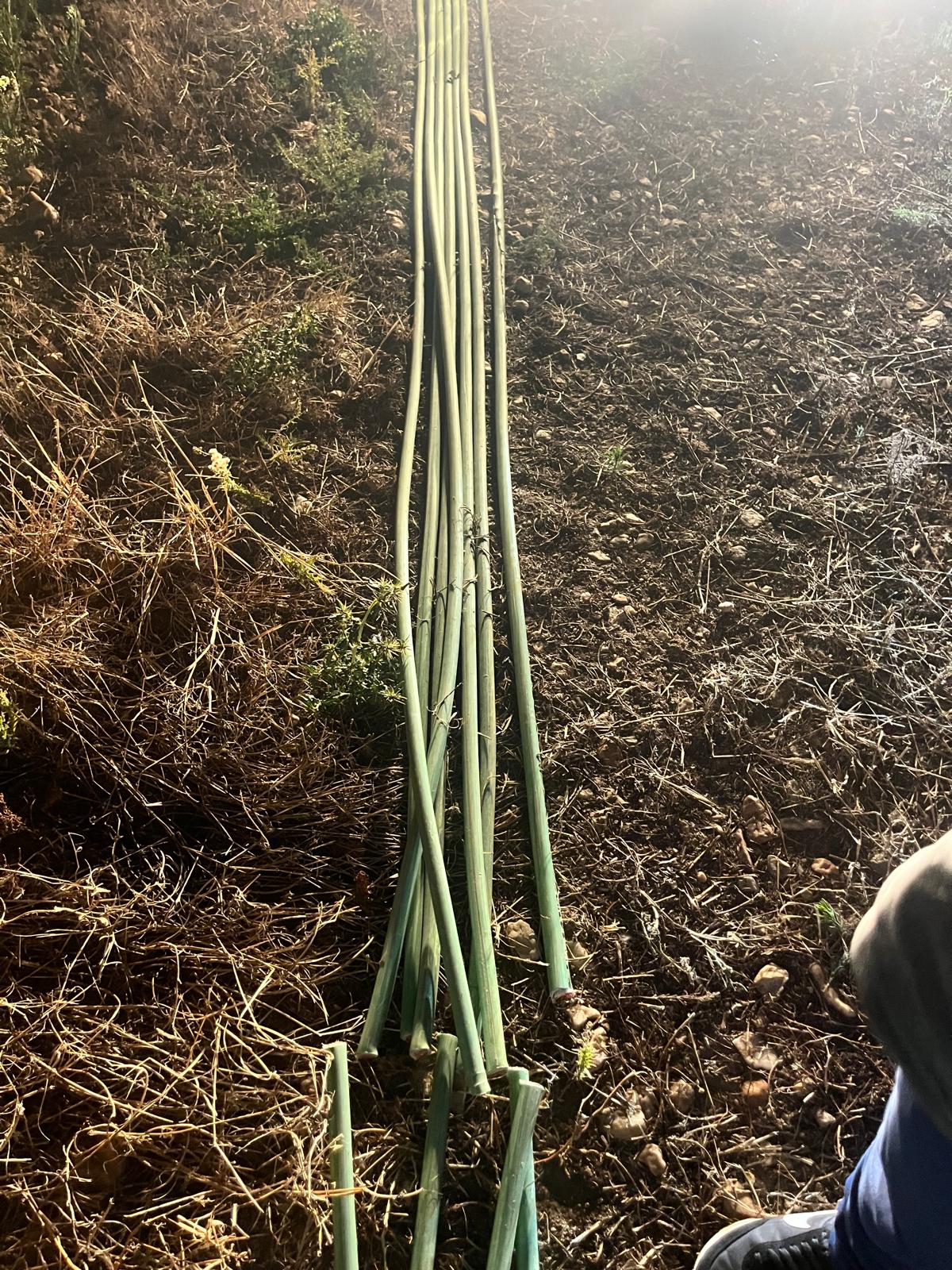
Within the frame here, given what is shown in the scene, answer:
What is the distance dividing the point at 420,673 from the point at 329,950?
520 mm

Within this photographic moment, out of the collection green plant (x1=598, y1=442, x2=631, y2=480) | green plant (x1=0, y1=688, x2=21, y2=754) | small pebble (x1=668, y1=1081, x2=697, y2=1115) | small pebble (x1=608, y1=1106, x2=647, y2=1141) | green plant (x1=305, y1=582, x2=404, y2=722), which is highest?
green plant (x1=598, y1=442, x2=631, y2=480)

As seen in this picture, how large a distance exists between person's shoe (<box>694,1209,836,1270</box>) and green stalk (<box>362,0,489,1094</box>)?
0.42 m

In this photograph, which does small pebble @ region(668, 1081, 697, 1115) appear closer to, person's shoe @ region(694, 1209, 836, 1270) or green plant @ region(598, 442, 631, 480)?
person's shoe @ region(694, 1209, 836, 1270)

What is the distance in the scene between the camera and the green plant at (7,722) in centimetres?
141

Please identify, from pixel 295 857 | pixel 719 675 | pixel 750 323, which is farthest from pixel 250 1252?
pixel 750 323

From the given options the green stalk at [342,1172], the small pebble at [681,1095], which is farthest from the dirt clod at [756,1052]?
the green stalk at [342,1172]

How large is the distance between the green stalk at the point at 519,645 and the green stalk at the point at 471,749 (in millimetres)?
78

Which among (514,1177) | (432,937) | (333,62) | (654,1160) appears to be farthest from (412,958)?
(333,62)

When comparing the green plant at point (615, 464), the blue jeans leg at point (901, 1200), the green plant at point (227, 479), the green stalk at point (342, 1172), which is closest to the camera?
the blue jeans leg at point (901, 1200)

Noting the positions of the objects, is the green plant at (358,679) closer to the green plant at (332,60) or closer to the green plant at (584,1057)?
the green plant at (584,1057)

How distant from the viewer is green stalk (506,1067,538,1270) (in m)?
1.10

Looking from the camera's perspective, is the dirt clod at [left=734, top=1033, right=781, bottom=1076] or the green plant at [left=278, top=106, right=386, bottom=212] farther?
the green plant at [left=278, top=106, right=386, bottom=212]

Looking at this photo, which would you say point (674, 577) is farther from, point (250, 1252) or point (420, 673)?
point (250, 1252)

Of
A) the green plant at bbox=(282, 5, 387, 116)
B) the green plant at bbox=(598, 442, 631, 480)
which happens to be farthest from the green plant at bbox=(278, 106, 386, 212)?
the green plant at bbox=(598, 442, 631, 480)
